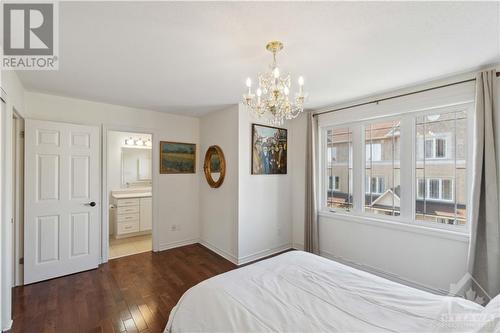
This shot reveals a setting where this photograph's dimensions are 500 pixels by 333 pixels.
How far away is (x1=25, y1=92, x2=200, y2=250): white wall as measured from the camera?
3096 mm

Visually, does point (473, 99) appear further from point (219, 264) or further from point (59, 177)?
point (59, 177)

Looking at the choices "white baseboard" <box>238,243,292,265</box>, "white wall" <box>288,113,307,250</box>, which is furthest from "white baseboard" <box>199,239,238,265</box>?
"white wall" <box>288,113,307,250</box>

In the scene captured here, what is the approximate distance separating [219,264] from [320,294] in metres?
2.20

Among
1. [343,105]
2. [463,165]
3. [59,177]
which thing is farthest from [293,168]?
[59,177]

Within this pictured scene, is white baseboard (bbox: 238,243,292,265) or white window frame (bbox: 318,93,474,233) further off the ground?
white window frame (bbox: 318,93,474,233)

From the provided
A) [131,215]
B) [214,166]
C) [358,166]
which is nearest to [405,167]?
[358,166]

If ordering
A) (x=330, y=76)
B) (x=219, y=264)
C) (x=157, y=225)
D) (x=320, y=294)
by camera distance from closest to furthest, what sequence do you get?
(x=320, y=294) < (x=330, y=76) < (x=219, y=264) < (x=157, y=225)

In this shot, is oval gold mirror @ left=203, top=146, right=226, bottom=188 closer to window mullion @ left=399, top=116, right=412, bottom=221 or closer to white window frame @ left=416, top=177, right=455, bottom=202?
window mullion @ left=399, top=116, right=412, bottom=221

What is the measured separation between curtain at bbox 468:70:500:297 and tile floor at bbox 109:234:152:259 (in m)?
4.41

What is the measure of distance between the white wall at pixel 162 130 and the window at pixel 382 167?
9.67 ft

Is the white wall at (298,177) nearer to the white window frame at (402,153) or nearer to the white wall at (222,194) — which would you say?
the white window frame at (402,153)

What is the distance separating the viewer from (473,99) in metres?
2.28

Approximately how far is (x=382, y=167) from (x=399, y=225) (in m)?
0.76

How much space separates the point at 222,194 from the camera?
370cm
